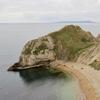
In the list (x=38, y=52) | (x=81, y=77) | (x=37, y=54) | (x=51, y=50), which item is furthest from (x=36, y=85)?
(x=51, y=50)

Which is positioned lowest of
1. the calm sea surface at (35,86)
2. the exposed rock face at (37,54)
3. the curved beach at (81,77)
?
the calm sea surface at (35,86)

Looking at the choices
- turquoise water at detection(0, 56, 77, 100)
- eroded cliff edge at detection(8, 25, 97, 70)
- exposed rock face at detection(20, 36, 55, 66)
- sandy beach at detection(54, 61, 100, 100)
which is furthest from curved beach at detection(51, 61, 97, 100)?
exposed rock face at detection(20, 36, 55, 66)

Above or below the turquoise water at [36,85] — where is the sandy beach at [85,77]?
above

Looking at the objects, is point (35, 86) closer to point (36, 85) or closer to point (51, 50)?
point (36, 85)

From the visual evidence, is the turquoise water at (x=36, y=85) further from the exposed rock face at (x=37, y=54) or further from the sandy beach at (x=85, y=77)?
the exposed rock face at (x=37, y=54)

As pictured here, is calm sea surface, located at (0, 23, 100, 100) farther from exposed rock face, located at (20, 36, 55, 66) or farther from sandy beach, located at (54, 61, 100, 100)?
exposed rock face, located at (20, 36, 55, 66)

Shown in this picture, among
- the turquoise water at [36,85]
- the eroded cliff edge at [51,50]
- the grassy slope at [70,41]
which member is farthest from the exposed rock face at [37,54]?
the turquoise water at [36,85]

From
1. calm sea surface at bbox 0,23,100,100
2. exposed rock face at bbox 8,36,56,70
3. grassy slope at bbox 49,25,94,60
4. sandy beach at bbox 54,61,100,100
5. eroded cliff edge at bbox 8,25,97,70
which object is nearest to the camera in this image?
sandy beach at bbox 54,61,100,100
